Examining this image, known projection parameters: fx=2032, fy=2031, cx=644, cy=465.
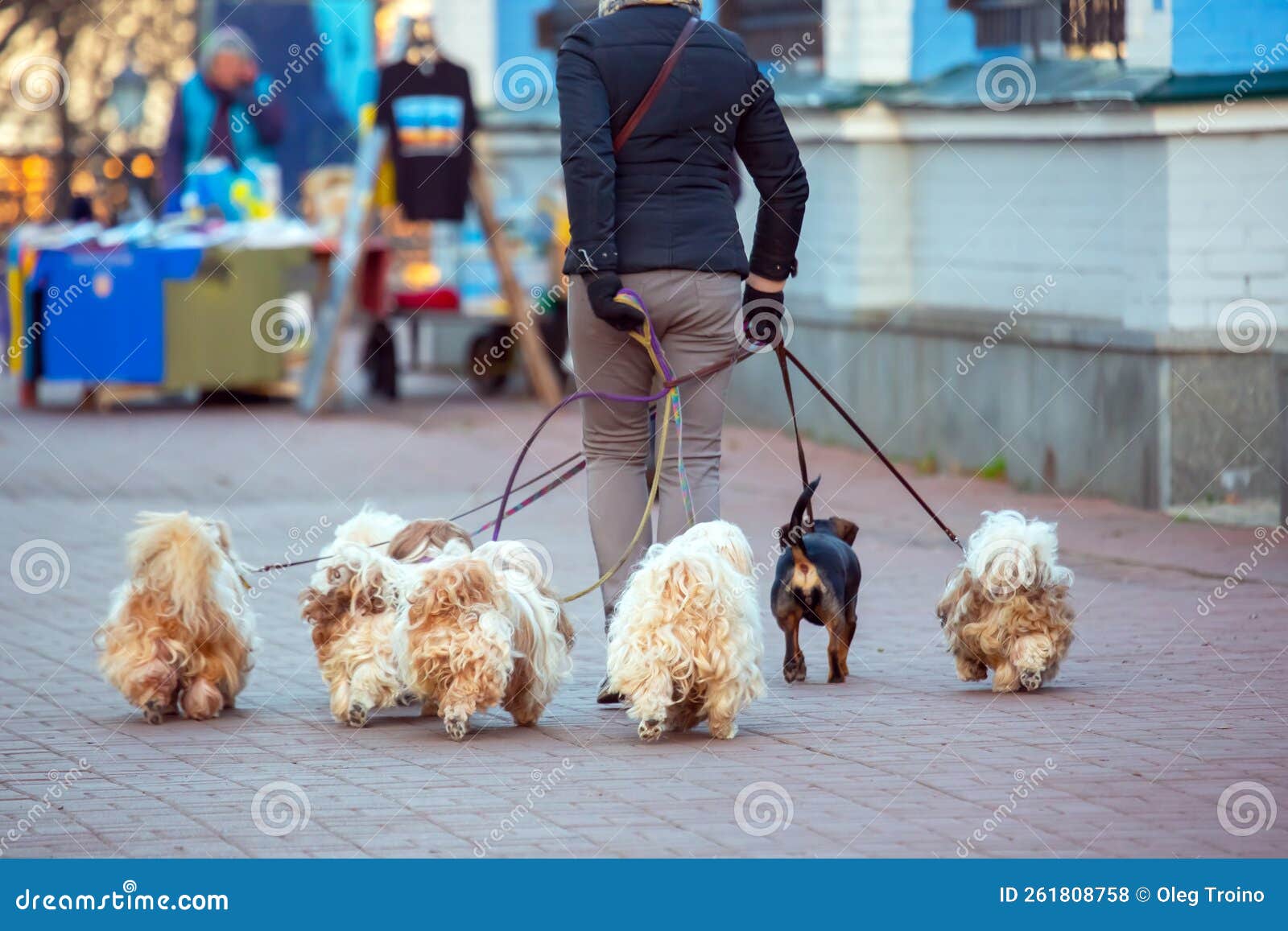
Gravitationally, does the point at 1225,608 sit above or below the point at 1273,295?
below

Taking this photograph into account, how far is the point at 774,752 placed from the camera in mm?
6008

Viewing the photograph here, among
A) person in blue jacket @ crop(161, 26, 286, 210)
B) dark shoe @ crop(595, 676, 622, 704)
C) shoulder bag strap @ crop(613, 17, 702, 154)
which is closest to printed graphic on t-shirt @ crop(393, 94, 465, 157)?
person in blue jacket @ crop(161, 26, 286, 210)

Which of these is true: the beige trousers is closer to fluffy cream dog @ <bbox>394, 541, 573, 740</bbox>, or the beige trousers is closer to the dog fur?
fluffy cream dog @ <bbox>394, 541, 573, 740</bbox>

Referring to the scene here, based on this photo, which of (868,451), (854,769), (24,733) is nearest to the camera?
(854,769)

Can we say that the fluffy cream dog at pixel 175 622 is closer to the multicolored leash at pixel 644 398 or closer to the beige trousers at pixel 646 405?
the multicolored leash at pixel 644 398

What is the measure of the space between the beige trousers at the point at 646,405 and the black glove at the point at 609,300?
0.14 metres

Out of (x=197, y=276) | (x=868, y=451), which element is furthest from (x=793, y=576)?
(x=197, y=276)

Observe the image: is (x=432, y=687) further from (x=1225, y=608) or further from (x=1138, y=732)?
(x=1225, y=608)

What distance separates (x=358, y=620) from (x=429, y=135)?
35.5 ft

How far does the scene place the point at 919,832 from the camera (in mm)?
5059

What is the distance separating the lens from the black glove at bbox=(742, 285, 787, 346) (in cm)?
693

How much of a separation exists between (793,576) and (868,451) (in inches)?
285

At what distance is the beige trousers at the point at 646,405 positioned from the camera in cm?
664

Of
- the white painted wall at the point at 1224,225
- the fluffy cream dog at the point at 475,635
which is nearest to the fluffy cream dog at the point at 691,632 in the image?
the fluffy cream dog at the point at 475,635
